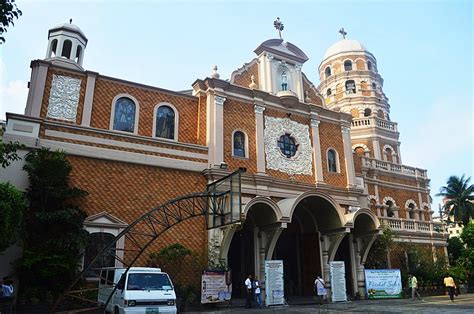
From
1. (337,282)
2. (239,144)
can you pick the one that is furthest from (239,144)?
(337,282)

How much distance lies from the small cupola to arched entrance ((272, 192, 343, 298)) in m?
12.9

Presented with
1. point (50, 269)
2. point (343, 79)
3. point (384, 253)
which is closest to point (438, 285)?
point (384, 253)

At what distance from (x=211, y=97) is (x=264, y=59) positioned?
500 cm

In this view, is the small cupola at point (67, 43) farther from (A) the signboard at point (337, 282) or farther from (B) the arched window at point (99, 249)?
(A) the signboard at point (337, 282)

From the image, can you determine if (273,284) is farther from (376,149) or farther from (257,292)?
(376,149)

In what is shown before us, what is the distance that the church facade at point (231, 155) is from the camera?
1650 centimetres

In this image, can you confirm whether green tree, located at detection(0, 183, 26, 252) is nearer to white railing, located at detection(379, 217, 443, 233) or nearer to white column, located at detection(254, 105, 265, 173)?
white column, located at detection(254, 105, 265, 173)

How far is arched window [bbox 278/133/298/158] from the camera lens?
21719mm

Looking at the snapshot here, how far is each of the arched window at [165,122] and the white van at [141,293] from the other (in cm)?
785

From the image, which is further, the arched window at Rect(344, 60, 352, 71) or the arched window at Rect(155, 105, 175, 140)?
the arched window at Rect(344, 60, 352, 71)

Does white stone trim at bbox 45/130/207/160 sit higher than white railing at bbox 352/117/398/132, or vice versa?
white railing at bbox 352/117/398/132

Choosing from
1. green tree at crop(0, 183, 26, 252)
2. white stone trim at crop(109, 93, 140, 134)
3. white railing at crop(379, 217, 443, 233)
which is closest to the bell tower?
white railing at crop(379, 217, 443, 233)

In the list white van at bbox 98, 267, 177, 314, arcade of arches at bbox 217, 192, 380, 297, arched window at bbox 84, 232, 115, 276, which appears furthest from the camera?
arcade of arches at bbox 217, 192, 380, 297

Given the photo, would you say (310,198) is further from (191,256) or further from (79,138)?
(79,138)
